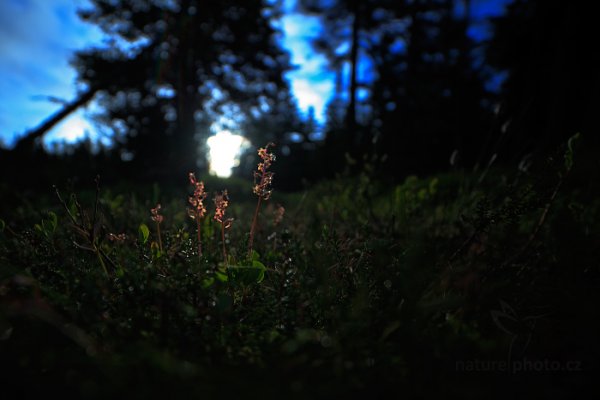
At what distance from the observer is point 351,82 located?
18.5 metres

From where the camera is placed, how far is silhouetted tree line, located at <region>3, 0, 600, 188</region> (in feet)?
36.5

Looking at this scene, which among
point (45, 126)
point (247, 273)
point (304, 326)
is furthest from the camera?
point (45, 126)

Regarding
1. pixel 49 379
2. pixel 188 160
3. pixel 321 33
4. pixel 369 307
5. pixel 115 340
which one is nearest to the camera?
pixel 49 379

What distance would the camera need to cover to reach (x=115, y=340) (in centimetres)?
103

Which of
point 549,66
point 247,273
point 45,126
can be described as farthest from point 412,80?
point 247,273

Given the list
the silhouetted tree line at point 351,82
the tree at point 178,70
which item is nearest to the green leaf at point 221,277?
the silhouetted tree line at point 351,82

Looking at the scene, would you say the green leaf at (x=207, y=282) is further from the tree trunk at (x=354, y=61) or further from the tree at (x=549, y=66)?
the tree trunk at (x=354, y=61)

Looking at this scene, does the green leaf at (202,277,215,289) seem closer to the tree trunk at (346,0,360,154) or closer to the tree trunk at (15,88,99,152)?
the tree trunk at (15,88,99,152)

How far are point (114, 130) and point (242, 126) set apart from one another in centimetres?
581

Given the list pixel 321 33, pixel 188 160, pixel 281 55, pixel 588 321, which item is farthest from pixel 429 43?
pixel 588 321

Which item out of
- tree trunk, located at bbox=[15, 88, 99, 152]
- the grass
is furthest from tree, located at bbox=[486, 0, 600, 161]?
tree trunk, located at bbox=[15, 88, 99, 152]

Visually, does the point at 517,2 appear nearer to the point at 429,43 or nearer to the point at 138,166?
the point at 429,43

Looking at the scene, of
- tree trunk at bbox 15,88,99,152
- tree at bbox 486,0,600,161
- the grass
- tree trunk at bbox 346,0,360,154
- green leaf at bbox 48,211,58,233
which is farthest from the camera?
tree trunk at bbox 346,0,360,154

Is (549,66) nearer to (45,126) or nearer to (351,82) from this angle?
(351,82)
